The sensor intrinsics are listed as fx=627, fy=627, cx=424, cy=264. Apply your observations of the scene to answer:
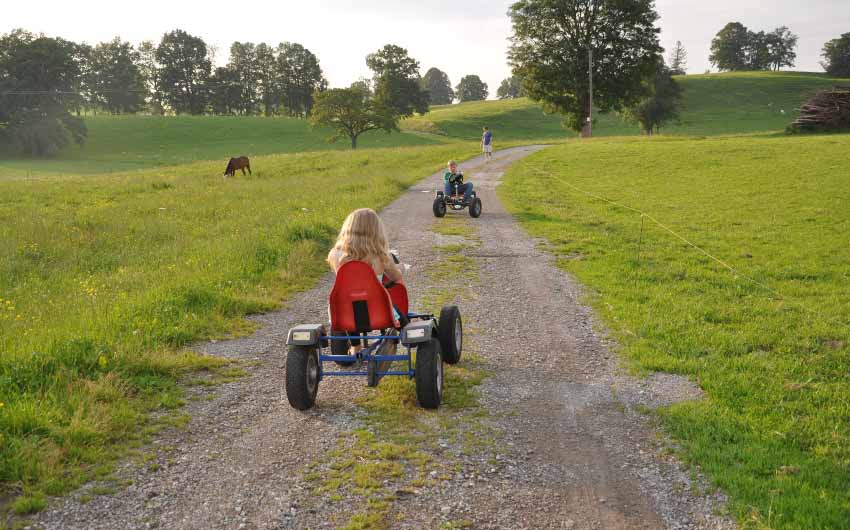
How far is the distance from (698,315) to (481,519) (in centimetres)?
579

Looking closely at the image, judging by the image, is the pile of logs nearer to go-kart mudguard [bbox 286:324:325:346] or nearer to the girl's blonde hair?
the girl's blonde hair

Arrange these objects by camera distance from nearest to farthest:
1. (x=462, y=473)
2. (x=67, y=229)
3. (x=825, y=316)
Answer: (x=462, y=473), (x=825, y=316), (x=67, y=229)

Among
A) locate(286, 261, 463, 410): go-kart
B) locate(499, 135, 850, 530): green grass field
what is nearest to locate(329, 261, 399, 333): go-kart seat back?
locate(286, 261, 463, 410): go-kart

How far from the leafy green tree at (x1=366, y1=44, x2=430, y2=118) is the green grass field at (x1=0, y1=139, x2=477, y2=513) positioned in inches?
2765

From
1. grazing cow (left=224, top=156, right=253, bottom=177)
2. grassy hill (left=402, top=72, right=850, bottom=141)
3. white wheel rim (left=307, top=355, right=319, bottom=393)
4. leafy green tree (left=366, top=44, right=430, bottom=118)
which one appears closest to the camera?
white wheel rim (left=307, top=355, right=319, bottom=393)

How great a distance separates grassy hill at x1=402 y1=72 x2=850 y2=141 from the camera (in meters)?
83.6

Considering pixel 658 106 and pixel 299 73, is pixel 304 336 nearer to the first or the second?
pixel 658 106

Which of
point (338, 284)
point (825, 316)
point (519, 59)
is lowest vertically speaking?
point (825, 316)

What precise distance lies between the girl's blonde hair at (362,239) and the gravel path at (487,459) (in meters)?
1.41

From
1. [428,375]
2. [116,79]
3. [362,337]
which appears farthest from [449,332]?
[116,79]

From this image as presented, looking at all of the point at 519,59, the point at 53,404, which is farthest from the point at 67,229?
the point at 519,59

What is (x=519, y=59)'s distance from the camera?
59.2 m

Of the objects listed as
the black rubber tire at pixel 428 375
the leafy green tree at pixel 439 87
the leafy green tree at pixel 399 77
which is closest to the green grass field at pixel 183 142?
the leafy green tree at pixel 399 77

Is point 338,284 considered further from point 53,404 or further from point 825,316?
point 825,316
